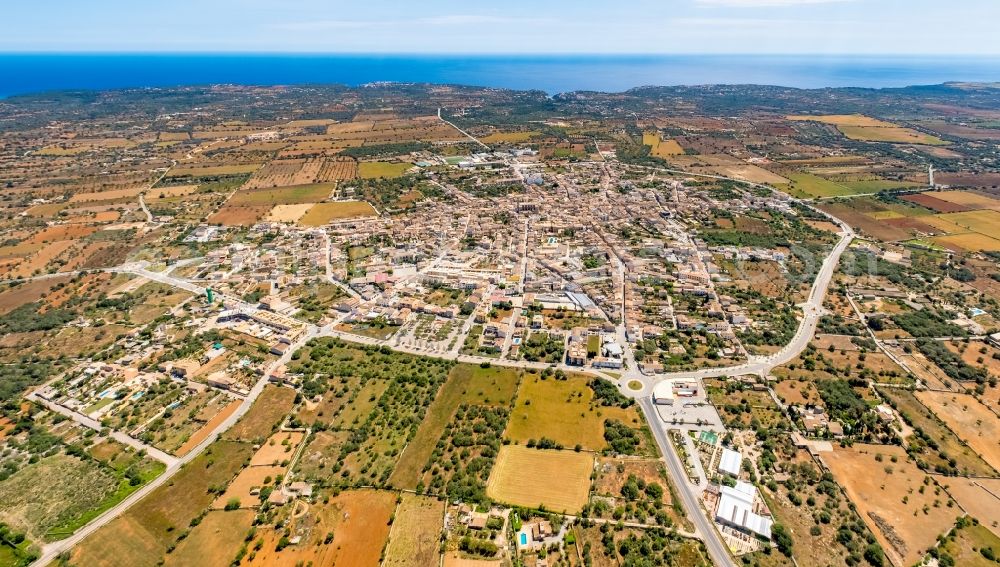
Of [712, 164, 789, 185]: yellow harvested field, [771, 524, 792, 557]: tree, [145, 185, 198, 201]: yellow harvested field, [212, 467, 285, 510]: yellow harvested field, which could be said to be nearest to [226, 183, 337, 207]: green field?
[145, 185, 198, 201]: yellow harvested field

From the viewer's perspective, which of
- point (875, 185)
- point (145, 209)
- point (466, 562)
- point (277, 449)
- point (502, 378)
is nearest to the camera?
point (466, 562)

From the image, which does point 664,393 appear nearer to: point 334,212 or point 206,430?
point 206,430

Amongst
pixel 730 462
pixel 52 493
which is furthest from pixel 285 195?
pixel 730 462

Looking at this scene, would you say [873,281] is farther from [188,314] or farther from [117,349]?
[117,349]

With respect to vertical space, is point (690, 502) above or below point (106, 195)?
below

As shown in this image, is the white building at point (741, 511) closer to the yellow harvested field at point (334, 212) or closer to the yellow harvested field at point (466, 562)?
the yellow harvested field at point (466, 562)

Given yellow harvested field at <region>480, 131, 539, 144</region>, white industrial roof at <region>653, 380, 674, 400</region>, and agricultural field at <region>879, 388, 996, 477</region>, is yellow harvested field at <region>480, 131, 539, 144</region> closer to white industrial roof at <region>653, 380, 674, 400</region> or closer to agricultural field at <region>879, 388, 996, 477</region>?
white industrial roof at <region>653, 380, 674, 400</region>

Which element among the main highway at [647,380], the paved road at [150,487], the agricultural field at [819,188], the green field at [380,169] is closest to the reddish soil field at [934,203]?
the agricultural field at [819,188]
